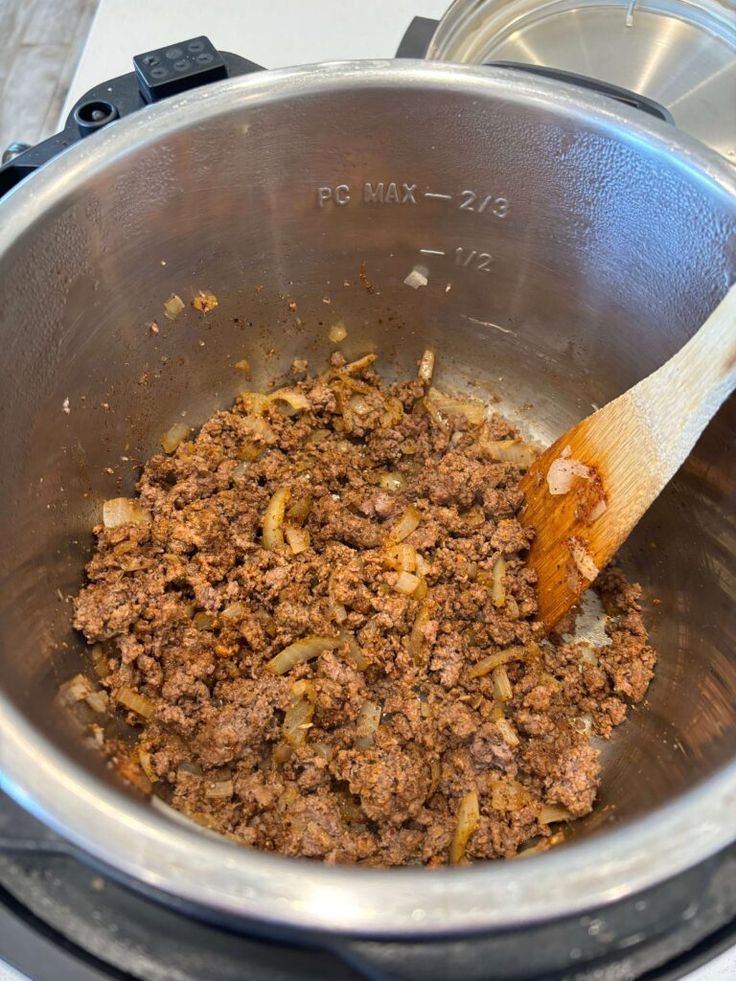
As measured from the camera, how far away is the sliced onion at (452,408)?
2.00 m

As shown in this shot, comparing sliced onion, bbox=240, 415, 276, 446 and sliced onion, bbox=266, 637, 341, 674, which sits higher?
sliced onion, bbox=240, 415, 276, 446

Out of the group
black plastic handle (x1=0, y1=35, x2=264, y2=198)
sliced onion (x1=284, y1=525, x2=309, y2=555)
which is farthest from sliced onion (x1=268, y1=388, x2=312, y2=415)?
black plastic handle (x1=0, y1=35, x2=264, y2=198)

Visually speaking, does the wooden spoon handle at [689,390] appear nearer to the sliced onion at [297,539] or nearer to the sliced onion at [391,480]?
the sliced onion at [391,480]

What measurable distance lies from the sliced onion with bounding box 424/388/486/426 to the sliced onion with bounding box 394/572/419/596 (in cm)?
50

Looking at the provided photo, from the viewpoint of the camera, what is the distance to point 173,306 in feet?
5.67

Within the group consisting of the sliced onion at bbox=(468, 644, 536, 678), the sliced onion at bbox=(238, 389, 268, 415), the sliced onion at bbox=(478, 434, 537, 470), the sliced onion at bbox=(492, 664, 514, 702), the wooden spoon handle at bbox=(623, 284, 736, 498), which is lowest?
the sliced onion at bbox=(492, 664, 514, 702)

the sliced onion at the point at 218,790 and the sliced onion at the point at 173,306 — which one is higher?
the sliced onion at the point at 173,306

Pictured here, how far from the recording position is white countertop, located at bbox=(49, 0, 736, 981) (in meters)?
2.26

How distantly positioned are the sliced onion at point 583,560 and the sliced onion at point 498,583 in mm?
162

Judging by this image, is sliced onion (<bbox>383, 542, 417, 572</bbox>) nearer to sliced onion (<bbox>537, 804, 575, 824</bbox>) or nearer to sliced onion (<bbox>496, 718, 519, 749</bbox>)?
sliced onion (<bbox>496, 718, 519, 749</bbox>)

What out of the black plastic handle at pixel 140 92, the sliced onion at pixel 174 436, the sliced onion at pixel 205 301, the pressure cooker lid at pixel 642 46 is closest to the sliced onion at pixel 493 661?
the sliced onion at pixel 174 436

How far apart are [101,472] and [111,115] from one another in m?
0.73

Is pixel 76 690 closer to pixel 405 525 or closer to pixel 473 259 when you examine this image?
pixel 405 525

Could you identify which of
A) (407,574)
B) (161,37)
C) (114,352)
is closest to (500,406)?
(407,574)
